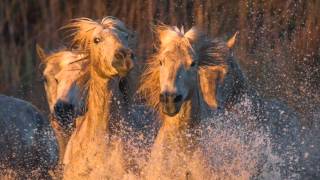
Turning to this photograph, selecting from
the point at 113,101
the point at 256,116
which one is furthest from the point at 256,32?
the point at 113,101

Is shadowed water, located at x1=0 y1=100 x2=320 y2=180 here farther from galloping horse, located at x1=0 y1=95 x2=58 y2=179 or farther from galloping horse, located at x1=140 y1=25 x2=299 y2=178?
galloping horse, located at x1=0 y1=95 x2=58 y2=179

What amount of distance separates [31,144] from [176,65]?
1910mm

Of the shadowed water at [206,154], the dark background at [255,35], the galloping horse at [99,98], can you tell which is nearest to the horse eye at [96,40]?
the galloping horse at [99,98]

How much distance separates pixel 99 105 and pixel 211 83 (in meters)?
1.06

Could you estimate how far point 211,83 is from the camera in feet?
25.2

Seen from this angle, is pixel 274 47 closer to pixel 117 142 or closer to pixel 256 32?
pixel 256 32

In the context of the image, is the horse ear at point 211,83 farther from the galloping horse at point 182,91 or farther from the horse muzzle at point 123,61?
the horse muzzle at point 123,61

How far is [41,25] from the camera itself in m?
12.8

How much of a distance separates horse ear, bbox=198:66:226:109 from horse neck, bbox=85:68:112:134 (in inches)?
31.2

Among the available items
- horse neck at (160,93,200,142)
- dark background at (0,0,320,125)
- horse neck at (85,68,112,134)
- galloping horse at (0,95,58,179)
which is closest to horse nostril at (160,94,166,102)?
horse neck at (160,93,200,142)

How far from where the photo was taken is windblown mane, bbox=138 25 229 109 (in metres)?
6.69

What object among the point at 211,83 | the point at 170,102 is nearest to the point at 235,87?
the point at 211,83

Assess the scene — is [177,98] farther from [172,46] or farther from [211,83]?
[211,83]

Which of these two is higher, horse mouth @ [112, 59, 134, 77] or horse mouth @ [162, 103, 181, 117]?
horse mouth @ [112, 59, 134, 77]
